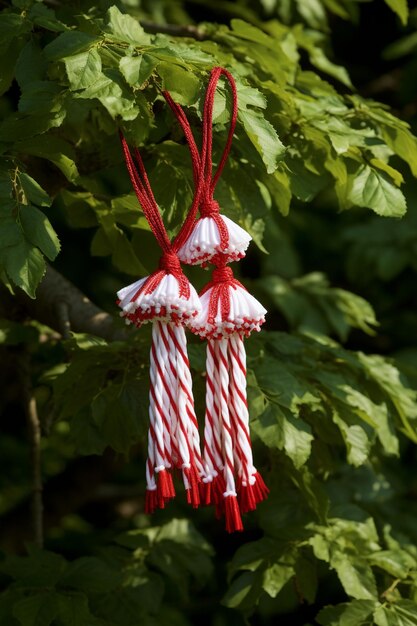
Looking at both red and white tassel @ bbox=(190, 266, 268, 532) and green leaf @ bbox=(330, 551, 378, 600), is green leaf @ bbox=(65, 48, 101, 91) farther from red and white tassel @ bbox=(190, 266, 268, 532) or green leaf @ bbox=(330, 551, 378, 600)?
green leaf @ bbox=(330, 551, 378, 600)

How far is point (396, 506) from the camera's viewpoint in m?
3.60

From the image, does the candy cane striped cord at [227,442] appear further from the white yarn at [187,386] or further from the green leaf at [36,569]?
the green leaf at [36,569]

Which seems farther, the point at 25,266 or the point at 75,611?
the point at 75,611

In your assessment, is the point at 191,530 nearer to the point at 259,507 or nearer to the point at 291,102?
the point at 259,507

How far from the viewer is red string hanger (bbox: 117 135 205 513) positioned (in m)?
1.65

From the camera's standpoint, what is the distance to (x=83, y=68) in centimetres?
166

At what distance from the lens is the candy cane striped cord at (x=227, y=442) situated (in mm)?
1706

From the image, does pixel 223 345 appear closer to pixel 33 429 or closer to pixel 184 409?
pixel 184 409

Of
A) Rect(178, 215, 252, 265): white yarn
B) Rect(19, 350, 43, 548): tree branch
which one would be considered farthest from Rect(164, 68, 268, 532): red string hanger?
Rect(19, 350, 43, 548): tree branch

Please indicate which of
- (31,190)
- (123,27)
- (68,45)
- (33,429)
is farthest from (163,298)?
(33,429)

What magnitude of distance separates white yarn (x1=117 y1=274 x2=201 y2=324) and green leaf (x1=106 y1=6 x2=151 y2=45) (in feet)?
1.66

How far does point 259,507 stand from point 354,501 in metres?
0.64

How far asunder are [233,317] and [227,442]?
241mm

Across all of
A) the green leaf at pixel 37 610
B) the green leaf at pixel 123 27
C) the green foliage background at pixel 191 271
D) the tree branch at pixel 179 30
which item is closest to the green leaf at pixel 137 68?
the green foliage background at pixel 191 271
